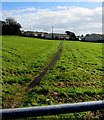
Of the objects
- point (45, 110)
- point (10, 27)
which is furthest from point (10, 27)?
point (45, 110)

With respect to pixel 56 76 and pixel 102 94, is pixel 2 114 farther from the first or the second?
pixel 56 76

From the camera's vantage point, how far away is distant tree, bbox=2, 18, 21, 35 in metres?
80.8

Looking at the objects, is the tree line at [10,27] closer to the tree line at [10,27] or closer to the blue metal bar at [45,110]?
the tree line at [10,27]

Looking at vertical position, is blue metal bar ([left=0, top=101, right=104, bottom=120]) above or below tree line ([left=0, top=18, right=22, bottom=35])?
below

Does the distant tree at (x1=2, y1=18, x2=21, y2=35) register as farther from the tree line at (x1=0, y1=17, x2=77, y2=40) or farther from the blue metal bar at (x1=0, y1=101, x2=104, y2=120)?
the blue metal bar at (x1=0, y1=101, x2=104, y2=120)

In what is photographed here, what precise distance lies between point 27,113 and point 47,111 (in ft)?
0.78

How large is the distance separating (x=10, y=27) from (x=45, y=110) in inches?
3378

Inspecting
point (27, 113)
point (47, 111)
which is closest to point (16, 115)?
point (27, 113)

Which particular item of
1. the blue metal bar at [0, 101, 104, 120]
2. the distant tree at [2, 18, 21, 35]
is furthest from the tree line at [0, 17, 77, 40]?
the blue metal bar at [0, 101, 104, 120]

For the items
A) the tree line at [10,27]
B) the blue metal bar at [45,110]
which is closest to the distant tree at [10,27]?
the tree line at [10,27]

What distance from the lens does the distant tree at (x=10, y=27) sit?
80.8m

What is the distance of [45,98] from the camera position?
541cm

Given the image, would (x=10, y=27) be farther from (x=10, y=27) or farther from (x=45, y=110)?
(x=45, y=110)

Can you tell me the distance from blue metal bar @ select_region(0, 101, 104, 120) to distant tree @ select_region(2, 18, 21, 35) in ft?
271
